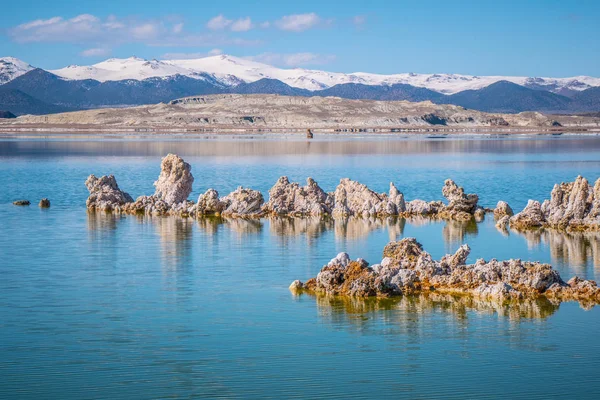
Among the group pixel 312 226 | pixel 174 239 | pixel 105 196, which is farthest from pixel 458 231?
pixel 105 196

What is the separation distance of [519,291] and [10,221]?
19.7 m

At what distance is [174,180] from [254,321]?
1801 centimetres

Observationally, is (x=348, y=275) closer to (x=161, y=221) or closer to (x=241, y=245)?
(x=241, y=245)

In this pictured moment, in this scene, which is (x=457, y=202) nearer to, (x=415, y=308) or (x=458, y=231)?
(x=458, y=231)

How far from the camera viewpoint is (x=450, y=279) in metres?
19.9

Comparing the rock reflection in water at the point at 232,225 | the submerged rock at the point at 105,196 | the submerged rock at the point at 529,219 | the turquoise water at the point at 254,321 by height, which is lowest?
the turquoise water at the point at 254,321

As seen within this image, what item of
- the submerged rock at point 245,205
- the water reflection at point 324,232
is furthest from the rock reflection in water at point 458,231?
the submerged rock at point 245,205

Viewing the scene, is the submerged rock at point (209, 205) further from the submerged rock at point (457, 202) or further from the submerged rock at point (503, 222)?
the submerged rock at point (503, 222)

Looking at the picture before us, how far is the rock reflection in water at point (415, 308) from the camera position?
693 inches

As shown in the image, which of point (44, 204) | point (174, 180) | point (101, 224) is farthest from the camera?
point (44, 204)

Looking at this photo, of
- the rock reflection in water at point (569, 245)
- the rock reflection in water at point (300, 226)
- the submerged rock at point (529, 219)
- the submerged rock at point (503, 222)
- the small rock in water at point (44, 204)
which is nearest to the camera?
the rock reflection in water at point (569, 245)

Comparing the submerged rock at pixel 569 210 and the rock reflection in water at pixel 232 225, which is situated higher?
the submerged rock at pixel 569 210

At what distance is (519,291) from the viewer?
19.0 meters

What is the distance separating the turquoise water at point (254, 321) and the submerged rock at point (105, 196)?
2095 millimetres
